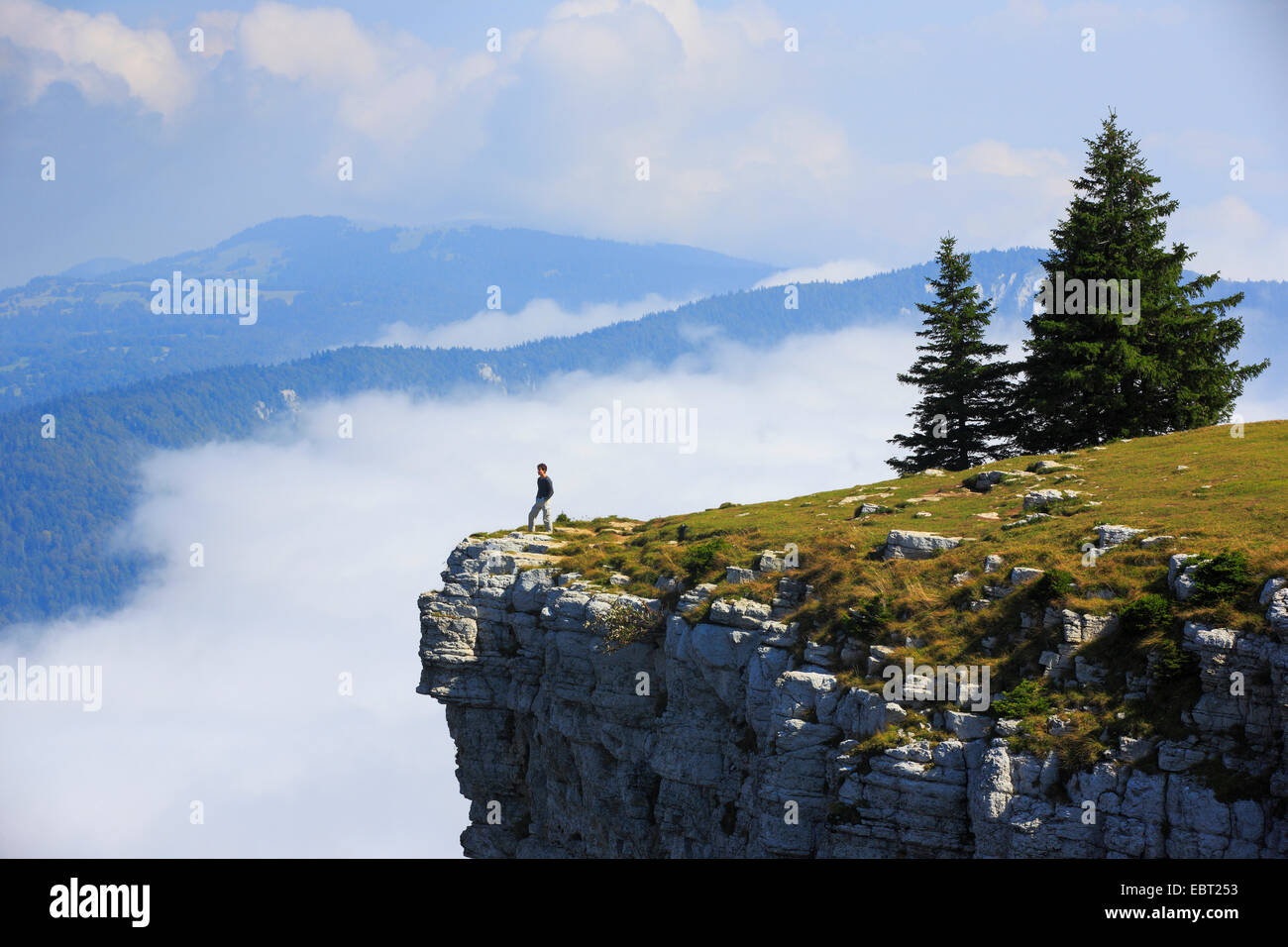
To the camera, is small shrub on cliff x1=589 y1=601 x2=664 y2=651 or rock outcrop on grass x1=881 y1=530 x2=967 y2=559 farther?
small shrub on cliff x1=589 y1=601 x2=664 y2=651

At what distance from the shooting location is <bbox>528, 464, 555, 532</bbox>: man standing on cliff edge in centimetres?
4957

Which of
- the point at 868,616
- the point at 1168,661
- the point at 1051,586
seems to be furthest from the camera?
the point at 868,616

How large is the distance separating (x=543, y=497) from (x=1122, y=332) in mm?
31956

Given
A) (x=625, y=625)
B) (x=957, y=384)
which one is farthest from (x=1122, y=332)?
(x=625, y=625)

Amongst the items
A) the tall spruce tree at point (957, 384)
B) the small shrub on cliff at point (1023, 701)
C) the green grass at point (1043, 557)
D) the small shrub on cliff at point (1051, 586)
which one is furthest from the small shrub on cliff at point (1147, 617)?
the tall spruce tree at point (957, 384)

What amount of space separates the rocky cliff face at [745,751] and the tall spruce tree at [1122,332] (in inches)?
1132

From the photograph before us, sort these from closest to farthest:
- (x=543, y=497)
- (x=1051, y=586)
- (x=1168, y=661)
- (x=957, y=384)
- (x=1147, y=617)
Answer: (x=1168, y=661), (x=1147, y=617), (x=1051, y=586), (x=543, y=497), (x=957, y=384)

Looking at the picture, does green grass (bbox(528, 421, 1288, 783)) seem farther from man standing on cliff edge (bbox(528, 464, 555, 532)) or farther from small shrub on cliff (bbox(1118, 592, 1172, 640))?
man standing on cliff edge (bbox(528, 464, 555, 532))

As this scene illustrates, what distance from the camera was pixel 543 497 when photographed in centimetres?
5028

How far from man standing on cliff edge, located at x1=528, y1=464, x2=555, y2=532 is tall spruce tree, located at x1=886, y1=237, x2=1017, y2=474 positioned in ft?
85.6

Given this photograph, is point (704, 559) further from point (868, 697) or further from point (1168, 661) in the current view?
point (1168, 661)

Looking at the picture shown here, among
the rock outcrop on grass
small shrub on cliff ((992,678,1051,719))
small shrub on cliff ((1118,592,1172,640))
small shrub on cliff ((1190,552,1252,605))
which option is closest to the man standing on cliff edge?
the rock outcrop on grass

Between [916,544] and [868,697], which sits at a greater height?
[916,544]
